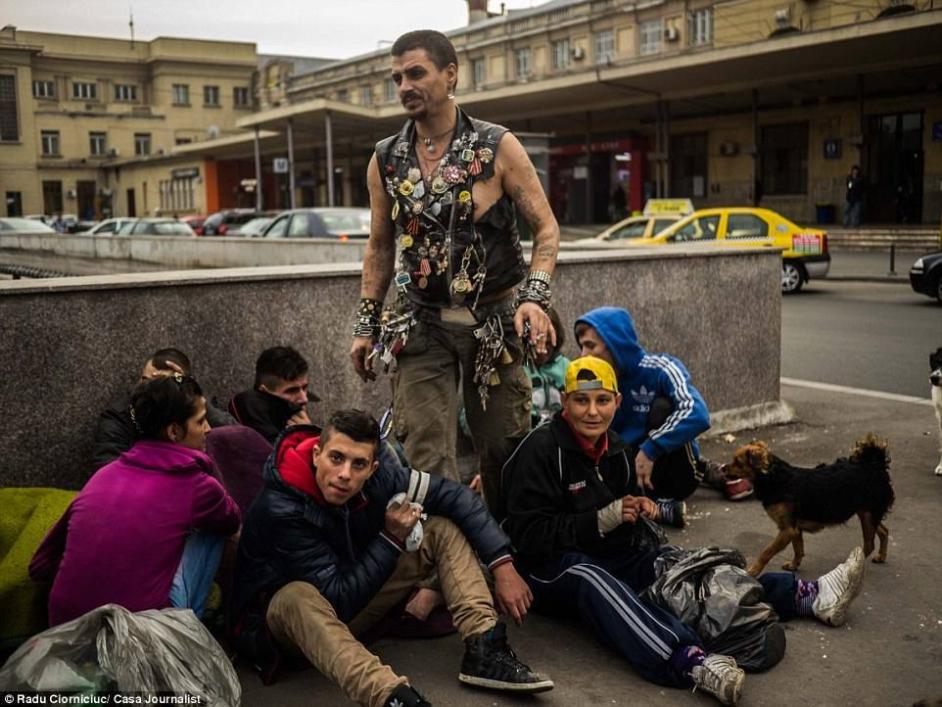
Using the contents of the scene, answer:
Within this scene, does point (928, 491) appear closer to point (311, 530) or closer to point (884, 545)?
point (884, 545)

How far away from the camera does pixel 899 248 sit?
26.1 metres

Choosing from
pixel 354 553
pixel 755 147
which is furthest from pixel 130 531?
pixel 755 147

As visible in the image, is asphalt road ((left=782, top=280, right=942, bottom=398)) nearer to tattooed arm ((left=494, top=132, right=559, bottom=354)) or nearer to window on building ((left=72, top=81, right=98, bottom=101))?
tattooed arm ((left=494, top=132, right=559, bottom=354))

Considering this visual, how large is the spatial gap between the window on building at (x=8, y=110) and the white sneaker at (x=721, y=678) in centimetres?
7576

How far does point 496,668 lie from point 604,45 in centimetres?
4592

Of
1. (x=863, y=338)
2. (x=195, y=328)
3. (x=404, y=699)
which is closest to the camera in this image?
(x=404, y=699)

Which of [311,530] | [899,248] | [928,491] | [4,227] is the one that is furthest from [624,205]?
[311,530]

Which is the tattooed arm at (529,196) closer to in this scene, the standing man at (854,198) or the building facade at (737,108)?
the building facade at (737,108)

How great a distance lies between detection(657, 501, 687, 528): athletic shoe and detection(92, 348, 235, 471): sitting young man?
2227 mm

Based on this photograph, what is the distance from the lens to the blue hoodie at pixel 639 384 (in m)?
4.84

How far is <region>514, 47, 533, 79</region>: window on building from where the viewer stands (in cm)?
4981

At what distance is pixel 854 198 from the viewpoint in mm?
28562

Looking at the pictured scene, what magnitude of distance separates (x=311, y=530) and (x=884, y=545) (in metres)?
2.67

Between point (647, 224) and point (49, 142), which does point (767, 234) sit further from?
point (49, 142)
